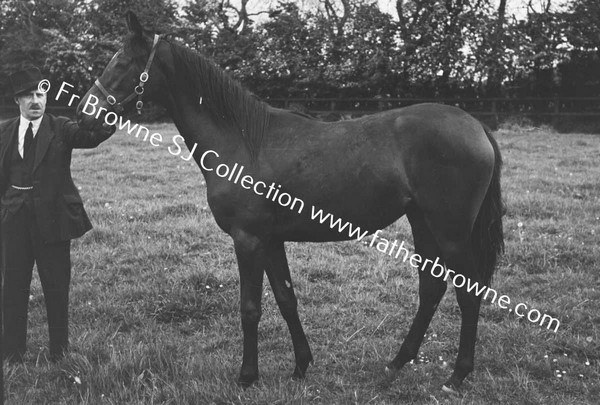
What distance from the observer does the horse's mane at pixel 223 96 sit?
3500 millimetres

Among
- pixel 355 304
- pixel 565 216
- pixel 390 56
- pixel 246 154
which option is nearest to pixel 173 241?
pixel 355 304

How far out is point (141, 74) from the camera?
Result: 337cm

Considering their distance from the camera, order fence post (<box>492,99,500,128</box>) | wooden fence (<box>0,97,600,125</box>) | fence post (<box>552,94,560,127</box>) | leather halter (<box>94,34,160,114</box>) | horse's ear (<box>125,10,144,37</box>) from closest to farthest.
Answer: horse's ear (<box>125,10,144,37</box>) → leather halter (<box>94,34,160,114</box>) → fence post (<box>492,99,500,128</box>) → fence post (<box>552,94,560,127</box>) → wooden fence (<box>0,97,600,125</box>)

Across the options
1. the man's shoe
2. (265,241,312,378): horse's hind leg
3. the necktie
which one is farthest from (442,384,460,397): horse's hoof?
the necktie

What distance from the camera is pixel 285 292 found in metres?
3.69

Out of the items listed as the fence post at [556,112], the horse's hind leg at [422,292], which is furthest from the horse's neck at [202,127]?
the fence post at [556,112]

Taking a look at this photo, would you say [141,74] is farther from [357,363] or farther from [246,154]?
[357,363]

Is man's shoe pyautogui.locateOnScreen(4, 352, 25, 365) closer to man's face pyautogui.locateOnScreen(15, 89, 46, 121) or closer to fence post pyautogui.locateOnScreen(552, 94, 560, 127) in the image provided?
man's face pyautogui.locateOnScreen(15, 89, 46, 121)

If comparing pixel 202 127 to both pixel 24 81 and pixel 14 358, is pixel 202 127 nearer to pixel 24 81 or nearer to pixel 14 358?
pixel 24 81

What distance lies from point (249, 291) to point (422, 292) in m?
1.30

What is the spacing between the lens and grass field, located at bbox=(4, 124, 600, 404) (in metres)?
3.47

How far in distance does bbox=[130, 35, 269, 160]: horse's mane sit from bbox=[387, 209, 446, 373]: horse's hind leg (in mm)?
1240

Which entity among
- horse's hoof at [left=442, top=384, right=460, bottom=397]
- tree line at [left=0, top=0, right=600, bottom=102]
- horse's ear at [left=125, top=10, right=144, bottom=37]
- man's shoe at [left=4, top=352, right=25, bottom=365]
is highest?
tree line at [left=0, top=0, right=600, bottom=102]

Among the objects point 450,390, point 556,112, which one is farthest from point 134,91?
Result: point 556,112
